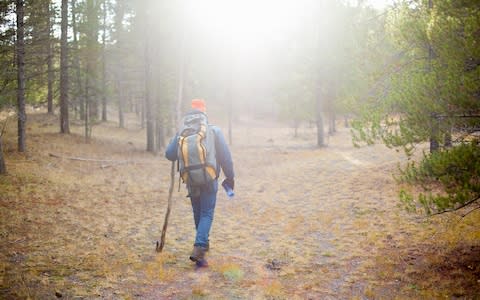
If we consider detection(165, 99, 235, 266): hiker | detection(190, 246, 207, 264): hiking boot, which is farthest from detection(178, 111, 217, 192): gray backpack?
detection(190, 246, 207, 264): hiking boot

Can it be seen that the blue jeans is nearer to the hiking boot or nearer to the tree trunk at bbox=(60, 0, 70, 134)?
the hiking boot

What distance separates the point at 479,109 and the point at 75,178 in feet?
42.7

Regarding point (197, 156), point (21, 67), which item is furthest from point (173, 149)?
point (21, 67)

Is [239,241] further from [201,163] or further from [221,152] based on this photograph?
[201,163]

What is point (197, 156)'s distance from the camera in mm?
6105

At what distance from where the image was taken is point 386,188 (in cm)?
1123

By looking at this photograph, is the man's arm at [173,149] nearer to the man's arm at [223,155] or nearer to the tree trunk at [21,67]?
the man's arm at [223,155]

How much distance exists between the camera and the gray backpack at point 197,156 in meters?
6.11

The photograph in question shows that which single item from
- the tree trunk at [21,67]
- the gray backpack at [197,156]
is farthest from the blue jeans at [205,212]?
the tree trunk at [21,67]

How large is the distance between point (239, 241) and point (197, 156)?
276cm

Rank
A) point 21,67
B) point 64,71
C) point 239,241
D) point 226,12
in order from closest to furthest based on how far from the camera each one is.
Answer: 1. point 239,241
2. point 21,67
3. point 64,71
4. point 226,12

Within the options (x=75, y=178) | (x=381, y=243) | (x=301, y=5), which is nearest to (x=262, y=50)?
(x=301, y=5)

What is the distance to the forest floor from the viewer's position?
5.37 meters

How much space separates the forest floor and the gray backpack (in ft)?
5.02
